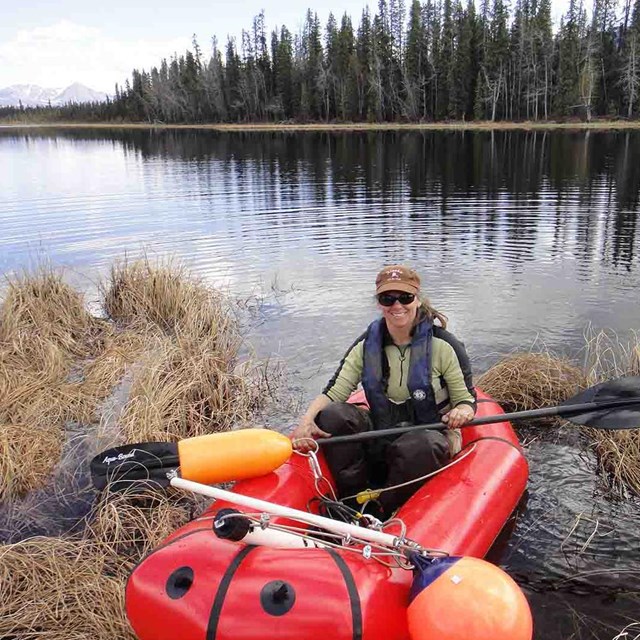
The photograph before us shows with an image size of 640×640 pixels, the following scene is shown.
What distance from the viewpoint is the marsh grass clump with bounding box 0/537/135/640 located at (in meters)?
3.29

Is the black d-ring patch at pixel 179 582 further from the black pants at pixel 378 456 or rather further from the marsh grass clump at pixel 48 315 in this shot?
the marsh grass clump at pixel 48 315

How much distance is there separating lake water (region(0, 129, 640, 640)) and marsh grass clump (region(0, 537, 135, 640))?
8.36 ft

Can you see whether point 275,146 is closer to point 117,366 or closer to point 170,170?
point 170,170

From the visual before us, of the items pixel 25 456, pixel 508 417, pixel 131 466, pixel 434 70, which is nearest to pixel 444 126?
pixel 434 70

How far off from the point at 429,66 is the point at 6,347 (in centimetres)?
6872

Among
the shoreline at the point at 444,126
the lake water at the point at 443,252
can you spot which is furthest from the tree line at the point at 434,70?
the lake water at the point at 443,252

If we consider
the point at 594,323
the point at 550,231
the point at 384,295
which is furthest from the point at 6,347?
the point at 550,231

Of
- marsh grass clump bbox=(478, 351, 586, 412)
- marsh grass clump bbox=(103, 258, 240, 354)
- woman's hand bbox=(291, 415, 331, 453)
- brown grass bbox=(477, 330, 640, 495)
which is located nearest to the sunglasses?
woman's hand bbox=(291, 415, 331, 453)

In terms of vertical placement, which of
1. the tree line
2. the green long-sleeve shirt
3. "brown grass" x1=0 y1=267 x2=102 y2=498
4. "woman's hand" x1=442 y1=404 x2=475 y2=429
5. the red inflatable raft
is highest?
the tree line

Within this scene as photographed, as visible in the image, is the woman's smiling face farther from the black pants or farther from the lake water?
the lake water

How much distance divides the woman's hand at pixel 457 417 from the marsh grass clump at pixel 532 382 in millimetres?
2290

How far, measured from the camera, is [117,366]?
6.73 m

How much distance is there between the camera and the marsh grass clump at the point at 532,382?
20.2ft

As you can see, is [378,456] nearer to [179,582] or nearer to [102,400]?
[179,582]
